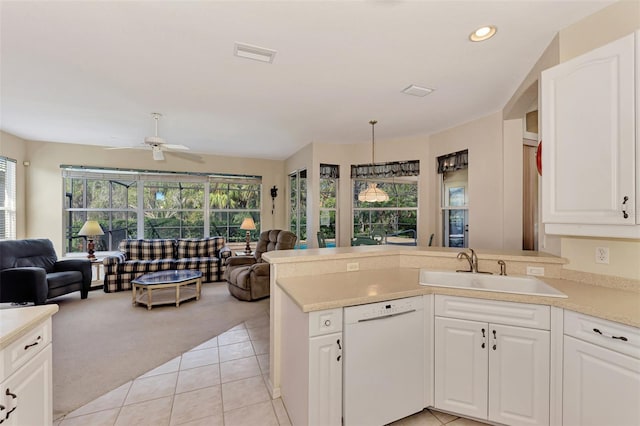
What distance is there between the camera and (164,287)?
4086mm

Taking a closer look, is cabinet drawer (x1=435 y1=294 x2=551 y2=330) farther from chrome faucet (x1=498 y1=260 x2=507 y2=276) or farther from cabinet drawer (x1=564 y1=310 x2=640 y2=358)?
chrome faucet (x1=498 y1=260 x2=507 y2=276)

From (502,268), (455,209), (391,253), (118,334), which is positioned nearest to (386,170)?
Answer: (455,209)

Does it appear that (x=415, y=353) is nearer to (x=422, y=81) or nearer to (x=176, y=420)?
(x=176, y=420)

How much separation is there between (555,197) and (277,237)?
419 centimetres

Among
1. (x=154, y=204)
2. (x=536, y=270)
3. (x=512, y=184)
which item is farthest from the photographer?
(x=154, y=204)

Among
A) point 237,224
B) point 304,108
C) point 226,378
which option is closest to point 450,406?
point 226,378

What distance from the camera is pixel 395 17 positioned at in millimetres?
1887

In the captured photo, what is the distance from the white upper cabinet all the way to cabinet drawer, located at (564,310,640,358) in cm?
49

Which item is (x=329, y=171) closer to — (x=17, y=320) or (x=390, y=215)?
(x=390, y=215)

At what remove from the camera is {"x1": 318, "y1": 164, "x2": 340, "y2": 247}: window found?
5328 mm

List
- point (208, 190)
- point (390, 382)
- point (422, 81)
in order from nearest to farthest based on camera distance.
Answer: point (390, 382), point (422, 81), point (208, 190)

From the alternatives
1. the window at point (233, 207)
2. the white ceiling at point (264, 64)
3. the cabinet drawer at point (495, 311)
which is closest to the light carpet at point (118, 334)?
the window at point (233, 207)

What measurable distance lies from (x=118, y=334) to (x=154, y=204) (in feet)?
11.4

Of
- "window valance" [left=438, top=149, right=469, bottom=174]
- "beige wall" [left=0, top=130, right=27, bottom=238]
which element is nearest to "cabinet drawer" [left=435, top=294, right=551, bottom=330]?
"window valance" [left=438, top=149, right=469, bottom=174]
